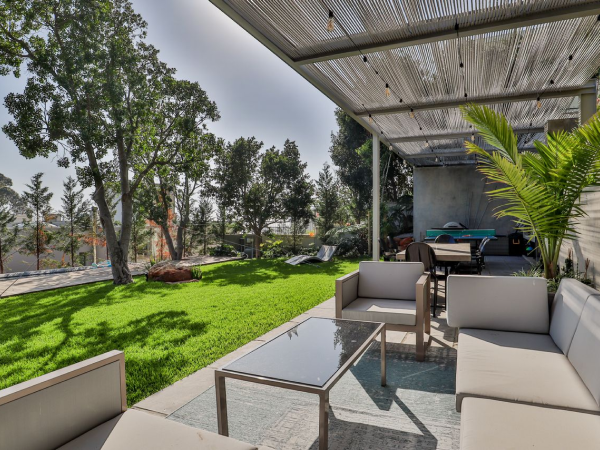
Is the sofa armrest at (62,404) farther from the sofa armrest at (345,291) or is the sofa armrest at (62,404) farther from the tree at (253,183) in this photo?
the tree at (253,183)

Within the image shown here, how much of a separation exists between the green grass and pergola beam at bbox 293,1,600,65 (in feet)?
11.3

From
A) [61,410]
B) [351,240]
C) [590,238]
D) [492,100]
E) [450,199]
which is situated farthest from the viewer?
[351,240]

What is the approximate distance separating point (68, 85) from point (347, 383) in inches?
355

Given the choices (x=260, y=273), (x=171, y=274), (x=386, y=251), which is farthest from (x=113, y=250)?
(x=386, y=251)

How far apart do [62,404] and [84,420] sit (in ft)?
0.41

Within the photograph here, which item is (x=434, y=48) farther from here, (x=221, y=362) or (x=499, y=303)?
(x=221, y=362)

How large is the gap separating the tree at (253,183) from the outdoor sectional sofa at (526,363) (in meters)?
14.0

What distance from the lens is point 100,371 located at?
1.47 m

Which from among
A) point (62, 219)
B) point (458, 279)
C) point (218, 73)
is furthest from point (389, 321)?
point (62, 219)

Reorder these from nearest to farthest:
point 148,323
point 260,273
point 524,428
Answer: point 524,428 → point 148,323 → point 260,273

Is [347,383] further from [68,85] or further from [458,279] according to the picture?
[68,85]

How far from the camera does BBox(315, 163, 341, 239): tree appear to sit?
16.9 meters

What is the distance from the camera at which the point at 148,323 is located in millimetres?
4965

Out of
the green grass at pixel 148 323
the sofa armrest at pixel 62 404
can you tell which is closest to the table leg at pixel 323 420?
the sofa armrest at pixel 62 404
